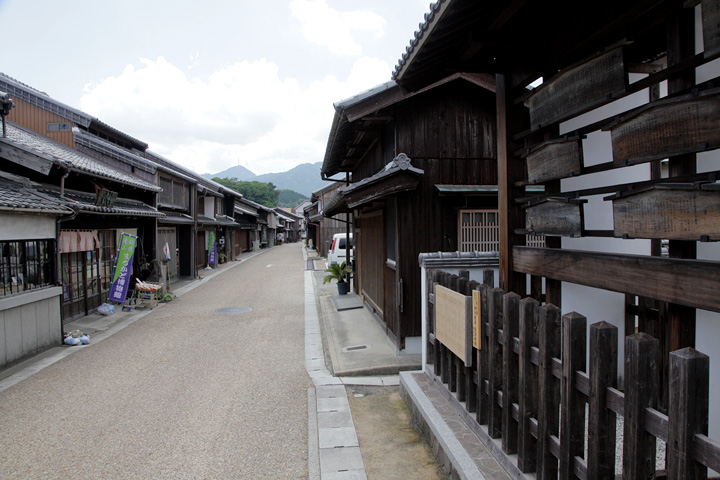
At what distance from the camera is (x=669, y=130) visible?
2.45m

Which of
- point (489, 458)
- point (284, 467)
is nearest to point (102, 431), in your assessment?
point (284, 467)

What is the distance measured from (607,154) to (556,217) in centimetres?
263

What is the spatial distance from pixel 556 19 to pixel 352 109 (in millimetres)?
4570

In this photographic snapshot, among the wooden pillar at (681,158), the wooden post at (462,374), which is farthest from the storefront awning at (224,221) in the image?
the wooden pillar at (681,158)

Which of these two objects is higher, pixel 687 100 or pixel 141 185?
pixel 141 185

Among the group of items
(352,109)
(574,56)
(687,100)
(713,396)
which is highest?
(352,109)

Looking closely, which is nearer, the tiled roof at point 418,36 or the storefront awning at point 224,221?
the tiled roof at point 418,36

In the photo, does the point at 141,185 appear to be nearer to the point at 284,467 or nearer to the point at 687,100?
the point at 284,467

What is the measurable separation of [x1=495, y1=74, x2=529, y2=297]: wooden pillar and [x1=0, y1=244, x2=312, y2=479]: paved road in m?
3.17

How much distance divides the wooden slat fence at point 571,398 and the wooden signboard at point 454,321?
15 centimetres

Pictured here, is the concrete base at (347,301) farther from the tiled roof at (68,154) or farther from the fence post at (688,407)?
the fence post at (688,407)

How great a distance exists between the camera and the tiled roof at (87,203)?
9.65m

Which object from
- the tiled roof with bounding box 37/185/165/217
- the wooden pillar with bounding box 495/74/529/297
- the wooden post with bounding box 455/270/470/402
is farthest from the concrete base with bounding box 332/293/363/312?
→ the wooden pillar with bounding box 495/74/529/297

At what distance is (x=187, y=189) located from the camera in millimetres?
21875
